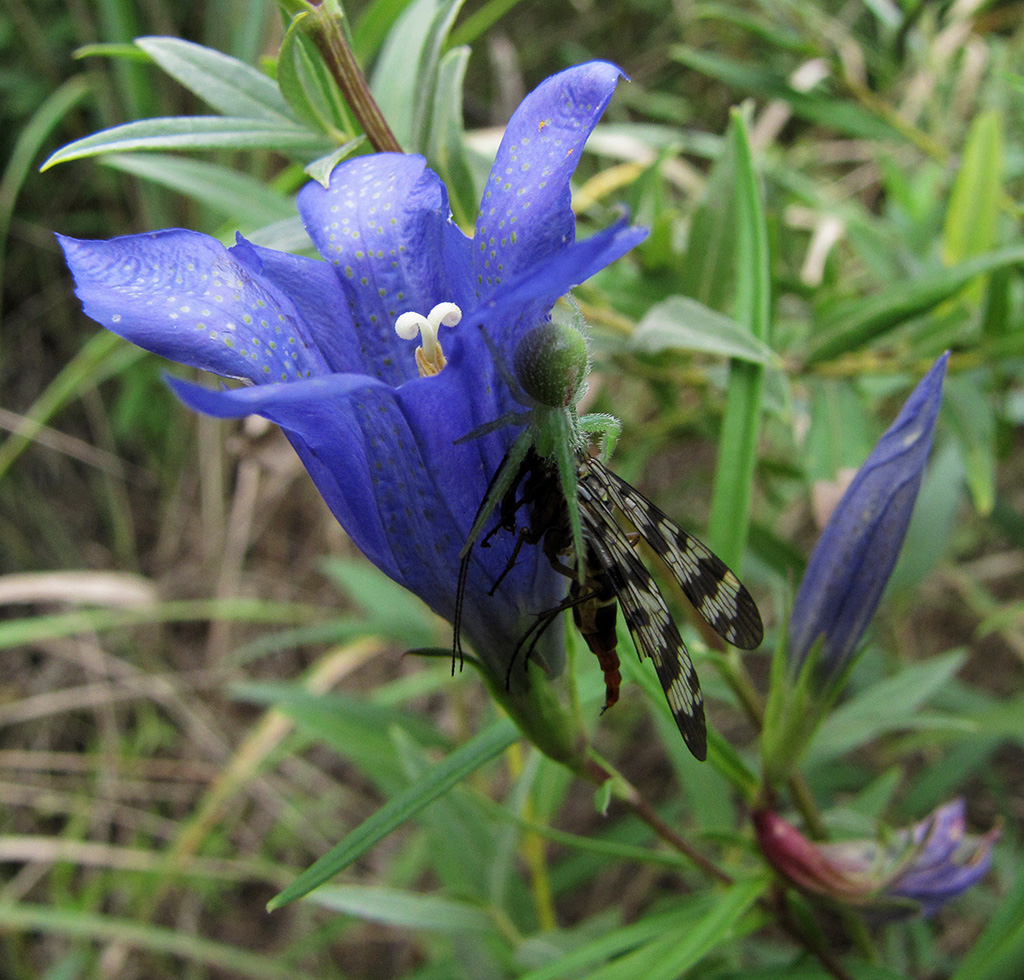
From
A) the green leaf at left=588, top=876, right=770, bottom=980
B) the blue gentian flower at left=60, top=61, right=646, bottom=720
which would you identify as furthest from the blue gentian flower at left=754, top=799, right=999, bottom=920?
the blue gentian flower at left=60, top=61, right=646, bottom=720

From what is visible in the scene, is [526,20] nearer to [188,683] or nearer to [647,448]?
[647,448]

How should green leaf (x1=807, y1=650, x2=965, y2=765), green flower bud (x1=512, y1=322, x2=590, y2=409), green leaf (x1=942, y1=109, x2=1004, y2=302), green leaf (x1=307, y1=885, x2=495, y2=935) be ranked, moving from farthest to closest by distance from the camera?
green leaf (x1=942, y1=109, x2=1004, y2=302) → green leaf (x1=807, y1=650, x2=965, y2=765) → green leaf (x1=307, y1=885, x2=495, y2=935) → green flower bud (x1=512, y1=322, x2=590, y2=409)

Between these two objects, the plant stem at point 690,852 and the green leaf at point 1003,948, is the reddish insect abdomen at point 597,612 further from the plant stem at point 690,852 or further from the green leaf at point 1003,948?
the green leaf at point 1003,948

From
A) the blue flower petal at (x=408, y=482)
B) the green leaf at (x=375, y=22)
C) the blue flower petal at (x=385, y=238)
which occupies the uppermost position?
the green leaf at (x=375, y=22)

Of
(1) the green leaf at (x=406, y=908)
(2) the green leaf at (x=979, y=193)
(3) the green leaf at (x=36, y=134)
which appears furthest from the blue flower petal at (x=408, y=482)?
(3) the green leaf at (x=36, y=134)

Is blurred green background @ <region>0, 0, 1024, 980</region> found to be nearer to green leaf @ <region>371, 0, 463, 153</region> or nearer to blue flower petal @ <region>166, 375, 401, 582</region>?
green leaf @ <region>371, 0, 463, 153</region>

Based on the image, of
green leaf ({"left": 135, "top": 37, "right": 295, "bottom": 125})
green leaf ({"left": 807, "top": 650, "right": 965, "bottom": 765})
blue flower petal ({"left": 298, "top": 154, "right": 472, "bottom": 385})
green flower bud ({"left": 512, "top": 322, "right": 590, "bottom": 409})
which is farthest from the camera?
green leaf ({"left": 807, "top": 650, "right": 965, "bottom": 765})
